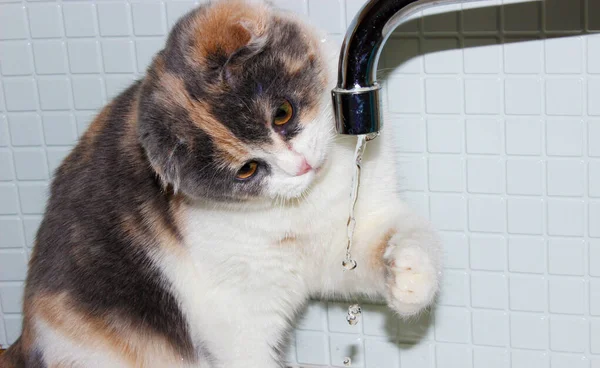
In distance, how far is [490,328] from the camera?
6.09 ft

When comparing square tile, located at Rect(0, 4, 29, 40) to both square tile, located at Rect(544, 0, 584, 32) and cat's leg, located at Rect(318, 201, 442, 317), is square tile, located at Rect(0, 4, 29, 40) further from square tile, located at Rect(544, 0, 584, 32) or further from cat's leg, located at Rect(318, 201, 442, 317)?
square tile, located at Rect(544, 0, 584, 32)

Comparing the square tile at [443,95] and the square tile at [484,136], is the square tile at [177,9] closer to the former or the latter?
the square tile at [443,95]

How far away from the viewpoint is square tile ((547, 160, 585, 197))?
1681 millimetres

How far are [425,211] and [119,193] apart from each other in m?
0.68

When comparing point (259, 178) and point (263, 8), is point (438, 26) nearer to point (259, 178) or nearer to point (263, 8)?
point (263, 8)

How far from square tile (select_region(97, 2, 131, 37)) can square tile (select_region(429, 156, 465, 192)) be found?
0.78 meters

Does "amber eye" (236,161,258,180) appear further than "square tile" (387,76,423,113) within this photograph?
No

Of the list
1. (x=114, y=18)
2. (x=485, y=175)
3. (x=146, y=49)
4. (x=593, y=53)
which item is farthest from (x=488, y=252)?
(x=114, y=18)

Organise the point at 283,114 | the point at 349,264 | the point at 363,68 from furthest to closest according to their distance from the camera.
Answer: the point at 349,264 < the point at 283,114 < the point at 363,68

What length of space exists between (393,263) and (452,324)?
0.43 m

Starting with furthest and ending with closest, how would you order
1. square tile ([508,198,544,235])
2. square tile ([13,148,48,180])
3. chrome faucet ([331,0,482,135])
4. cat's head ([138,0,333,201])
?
square tile ([13,148,48,180]), square tile ([508,198,544,235]), cat's head ([138,0,333,201]), chrome faucet ([331,0,482,135])

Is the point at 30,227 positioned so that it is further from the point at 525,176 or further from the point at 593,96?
the point at 593,96

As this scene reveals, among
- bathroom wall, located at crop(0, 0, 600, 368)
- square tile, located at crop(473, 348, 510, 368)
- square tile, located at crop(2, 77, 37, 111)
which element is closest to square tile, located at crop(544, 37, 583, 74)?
bathroom wall, located at crop(0, 0, 600, 368)

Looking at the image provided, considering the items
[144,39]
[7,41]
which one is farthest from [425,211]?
[7,41]
